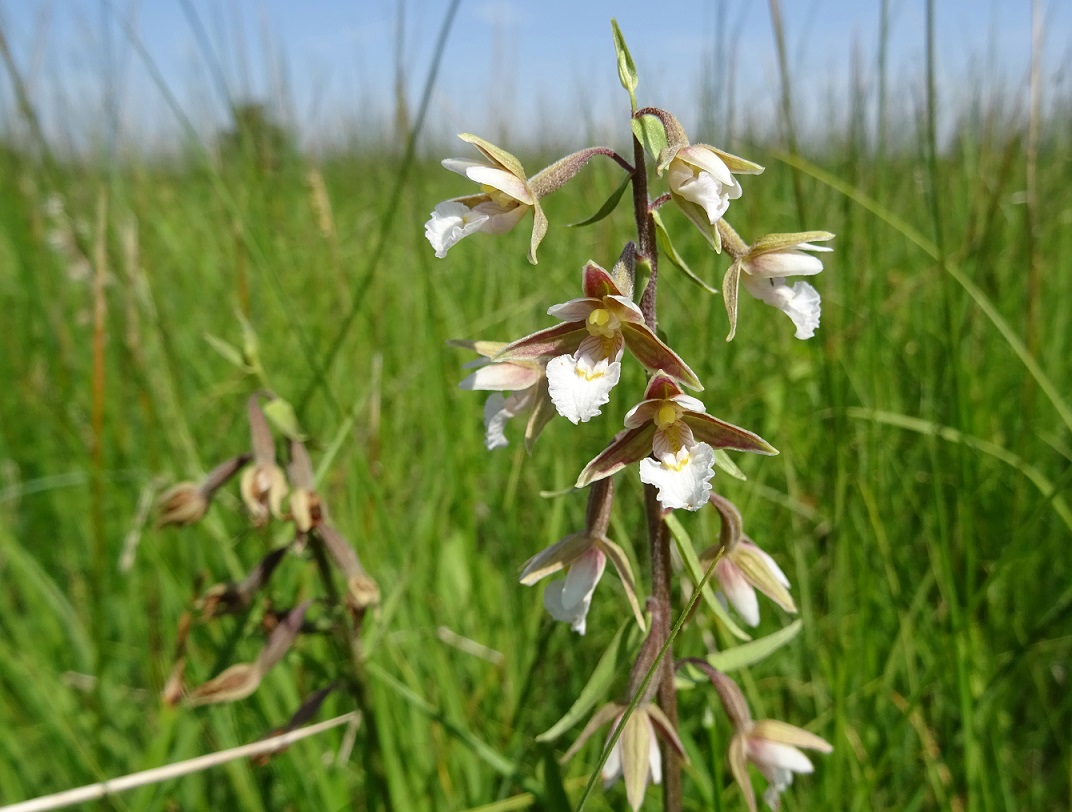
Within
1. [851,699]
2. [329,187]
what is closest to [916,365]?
[851,699]

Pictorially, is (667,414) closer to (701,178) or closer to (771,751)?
(701,178)

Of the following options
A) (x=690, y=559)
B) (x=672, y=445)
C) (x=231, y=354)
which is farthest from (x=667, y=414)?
(x=231, y=354)

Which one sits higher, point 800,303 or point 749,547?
point 800,303

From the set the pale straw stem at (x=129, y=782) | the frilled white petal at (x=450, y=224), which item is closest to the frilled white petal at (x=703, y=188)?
the frilled white petal at (x=450, y=224)

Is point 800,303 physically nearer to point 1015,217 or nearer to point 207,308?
point 1015,217

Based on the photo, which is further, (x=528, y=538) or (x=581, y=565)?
(x=528, y=538)

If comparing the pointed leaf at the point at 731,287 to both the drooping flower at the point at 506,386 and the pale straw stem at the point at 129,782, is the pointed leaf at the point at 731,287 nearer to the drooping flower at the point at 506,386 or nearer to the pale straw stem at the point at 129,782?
the drooping flower at the point at 506,386

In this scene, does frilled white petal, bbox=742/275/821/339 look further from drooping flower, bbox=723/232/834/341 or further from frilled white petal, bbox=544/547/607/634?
frilled white petal, bbox=544/547/607/634
